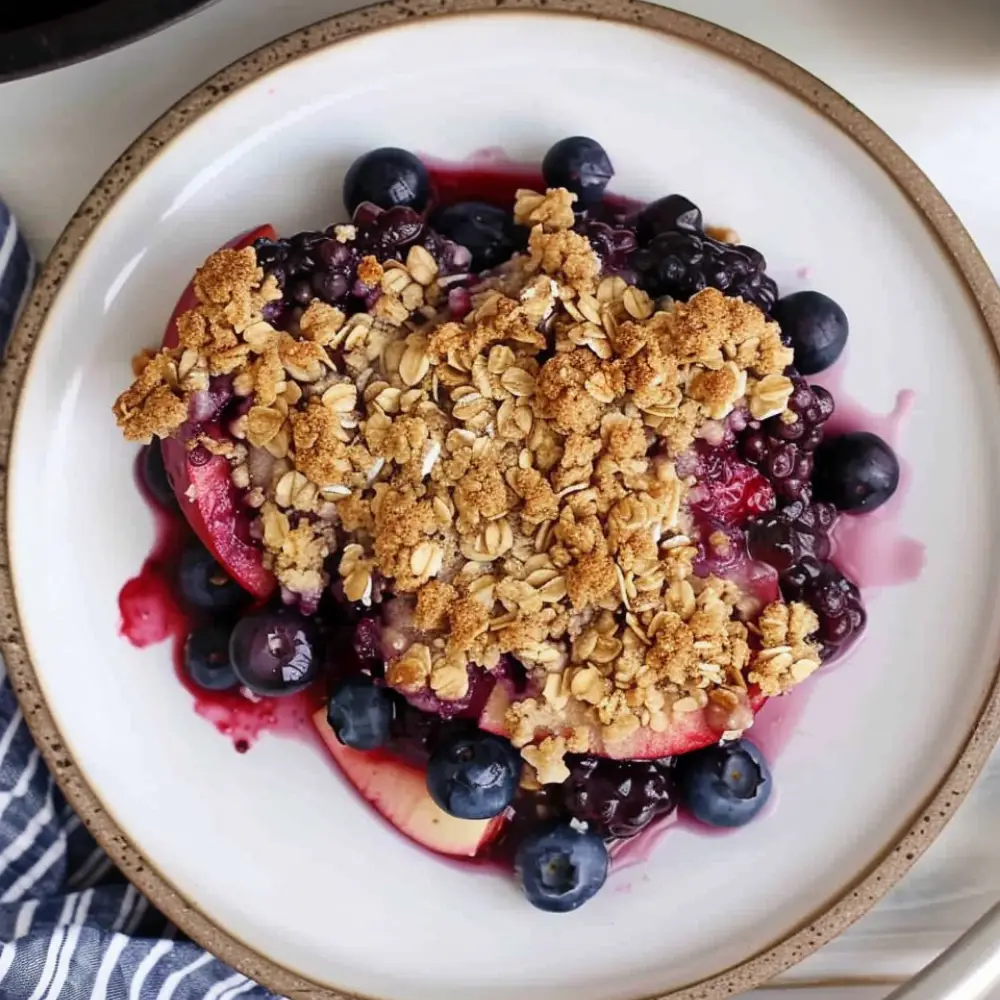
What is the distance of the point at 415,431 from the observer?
1.06 m

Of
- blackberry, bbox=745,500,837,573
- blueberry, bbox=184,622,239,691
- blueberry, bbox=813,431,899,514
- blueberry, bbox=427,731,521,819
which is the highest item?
blueberry, bbox=813,431,899,514

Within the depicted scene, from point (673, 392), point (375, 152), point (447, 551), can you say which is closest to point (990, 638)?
point (673, 392)

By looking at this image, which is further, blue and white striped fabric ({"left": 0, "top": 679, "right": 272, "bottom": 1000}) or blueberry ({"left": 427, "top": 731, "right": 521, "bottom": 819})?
blue and white striped fabric ({"left": 0, "top": 679, "right": 272, "bottom": 1000})

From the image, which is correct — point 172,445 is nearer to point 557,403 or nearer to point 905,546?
point 557,403

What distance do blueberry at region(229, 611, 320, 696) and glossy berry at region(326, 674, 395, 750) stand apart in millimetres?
43

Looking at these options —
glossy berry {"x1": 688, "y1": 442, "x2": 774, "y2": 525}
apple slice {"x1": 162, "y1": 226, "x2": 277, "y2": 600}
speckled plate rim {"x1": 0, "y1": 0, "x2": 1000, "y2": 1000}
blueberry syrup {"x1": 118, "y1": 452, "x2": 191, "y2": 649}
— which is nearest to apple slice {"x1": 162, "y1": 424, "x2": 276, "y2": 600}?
apple slice {"x1": 162, "y1": 226, "x2": 277, "y2": 600}

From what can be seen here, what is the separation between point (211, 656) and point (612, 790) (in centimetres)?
44

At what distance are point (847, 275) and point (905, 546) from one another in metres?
0.30

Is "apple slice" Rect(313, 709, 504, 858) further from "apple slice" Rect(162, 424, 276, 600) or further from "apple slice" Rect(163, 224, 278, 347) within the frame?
"apple slice" Rect(163, 224, 278, 347)

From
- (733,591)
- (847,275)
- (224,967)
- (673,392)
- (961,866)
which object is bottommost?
(224,967)

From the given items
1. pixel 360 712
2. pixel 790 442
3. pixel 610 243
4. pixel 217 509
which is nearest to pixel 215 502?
pixel 217 509

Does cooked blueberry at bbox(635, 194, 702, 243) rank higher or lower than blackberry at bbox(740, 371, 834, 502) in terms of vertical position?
higher

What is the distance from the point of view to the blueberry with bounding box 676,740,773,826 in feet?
3.87

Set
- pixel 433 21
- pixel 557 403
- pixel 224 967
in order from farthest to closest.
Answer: pixel 224 967 < pixel 433 21 < pixel 557 403
